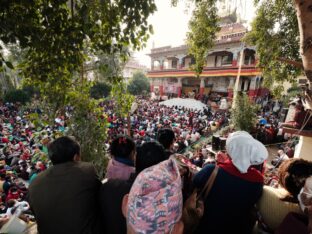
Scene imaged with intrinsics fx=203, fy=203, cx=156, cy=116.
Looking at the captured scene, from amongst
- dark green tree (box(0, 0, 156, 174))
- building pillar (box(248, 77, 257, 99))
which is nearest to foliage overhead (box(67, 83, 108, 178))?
dark green tree (box(0, 0, 156, 174))

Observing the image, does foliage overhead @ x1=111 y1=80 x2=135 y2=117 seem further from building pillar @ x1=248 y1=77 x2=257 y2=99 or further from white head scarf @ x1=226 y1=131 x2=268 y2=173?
building pillar @ x1=248 y1=77 x2=257 y2=99

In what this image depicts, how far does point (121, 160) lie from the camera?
1.97 meters

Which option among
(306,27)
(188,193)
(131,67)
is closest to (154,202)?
(188,193)

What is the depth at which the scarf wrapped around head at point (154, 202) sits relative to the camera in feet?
3.65

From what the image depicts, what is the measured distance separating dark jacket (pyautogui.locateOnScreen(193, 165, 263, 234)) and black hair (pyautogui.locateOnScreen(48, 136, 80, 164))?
1.08 meters

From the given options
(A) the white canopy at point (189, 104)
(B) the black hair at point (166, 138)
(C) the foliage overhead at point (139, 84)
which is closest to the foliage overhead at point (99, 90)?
(C) the foliage overhead at point (139, 84)

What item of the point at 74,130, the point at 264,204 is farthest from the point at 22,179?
the point at 264,204

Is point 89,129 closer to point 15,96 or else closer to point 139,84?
point 15,96

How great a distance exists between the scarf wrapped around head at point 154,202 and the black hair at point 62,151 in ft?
2.78

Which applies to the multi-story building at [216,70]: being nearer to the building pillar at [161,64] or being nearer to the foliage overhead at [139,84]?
the building pillar at [161,64]

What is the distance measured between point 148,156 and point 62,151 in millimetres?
768

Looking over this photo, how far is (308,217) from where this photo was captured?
1286 millimetres

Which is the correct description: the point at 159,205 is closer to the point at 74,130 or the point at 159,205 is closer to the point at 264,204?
the point at 264,204

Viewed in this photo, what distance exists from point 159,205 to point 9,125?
15366mm
